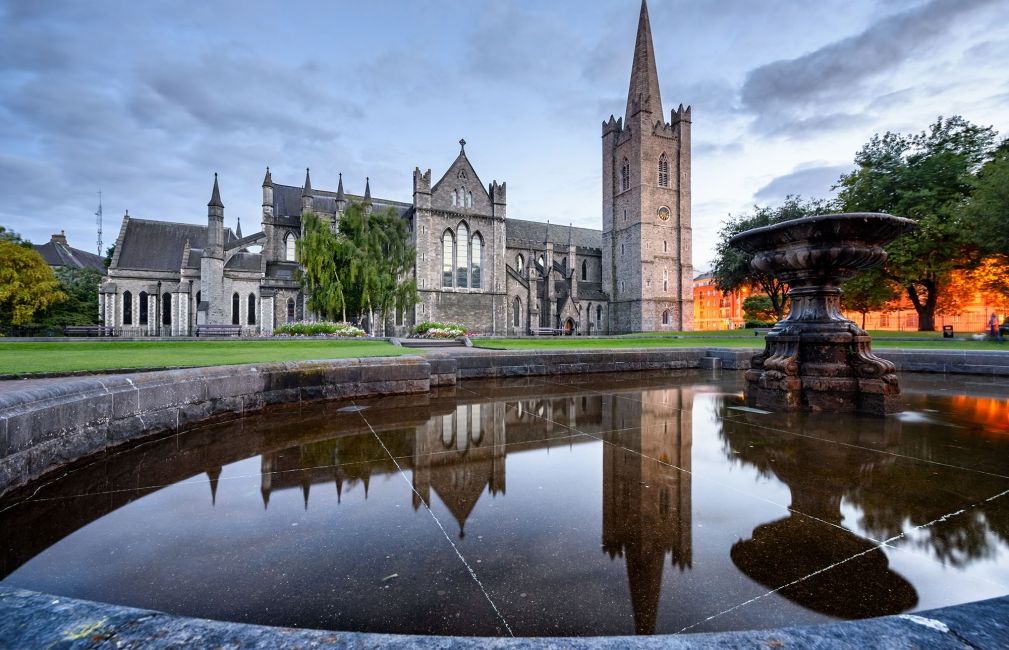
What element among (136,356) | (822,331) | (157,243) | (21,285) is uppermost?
(157,243)

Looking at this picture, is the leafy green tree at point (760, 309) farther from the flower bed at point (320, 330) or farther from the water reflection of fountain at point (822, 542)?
the water reflection of fountain at point (822, 542)

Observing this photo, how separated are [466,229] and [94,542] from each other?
1524 inches

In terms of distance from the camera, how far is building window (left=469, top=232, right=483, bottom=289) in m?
40.0

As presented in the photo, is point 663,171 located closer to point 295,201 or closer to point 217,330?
point 295,201

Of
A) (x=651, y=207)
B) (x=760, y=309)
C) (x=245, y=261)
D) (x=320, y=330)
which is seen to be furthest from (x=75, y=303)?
(x=760, y=309)

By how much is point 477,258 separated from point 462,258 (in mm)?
1402

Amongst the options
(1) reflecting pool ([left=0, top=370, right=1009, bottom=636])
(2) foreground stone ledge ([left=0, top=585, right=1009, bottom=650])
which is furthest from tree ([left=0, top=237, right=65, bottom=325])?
(2) foreground stone ledge ([left=0, top=585, right=1009, bottom=650])

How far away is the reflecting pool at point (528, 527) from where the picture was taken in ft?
6.13

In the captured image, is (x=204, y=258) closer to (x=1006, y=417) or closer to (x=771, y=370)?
(x=771, y=370)

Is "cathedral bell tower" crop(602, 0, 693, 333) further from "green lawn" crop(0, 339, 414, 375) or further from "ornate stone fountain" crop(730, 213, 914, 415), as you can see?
"ornate stone fountain" crop(730, 213, 914, 415)

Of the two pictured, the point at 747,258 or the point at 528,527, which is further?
the point at 747,258

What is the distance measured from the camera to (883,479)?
331 centimetres

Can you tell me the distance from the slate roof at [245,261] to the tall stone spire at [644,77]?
38.7 m

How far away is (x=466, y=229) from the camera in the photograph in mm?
39844
